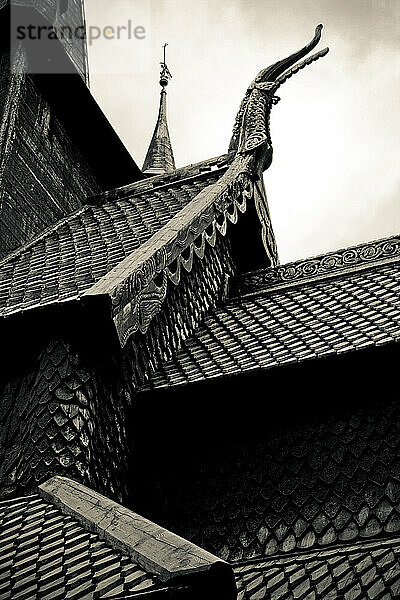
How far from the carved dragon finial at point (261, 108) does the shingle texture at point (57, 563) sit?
15.4 ft

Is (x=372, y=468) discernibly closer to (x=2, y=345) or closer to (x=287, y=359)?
(x=287, y=359)

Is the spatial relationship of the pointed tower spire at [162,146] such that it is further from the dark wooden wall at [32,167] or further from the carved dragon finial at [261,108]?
the carved dragon finial at [261,108]

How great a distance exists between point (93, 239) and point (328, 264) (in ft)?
6.05

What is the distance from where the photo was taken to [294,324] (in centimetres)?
591

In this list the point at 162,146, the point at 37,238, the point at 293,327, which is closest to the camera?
the point at 293,327

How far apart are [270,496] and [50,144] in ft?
21.1

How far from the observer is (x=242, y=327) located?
6215mm

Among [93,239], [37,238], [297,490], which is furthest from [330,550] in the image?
[37,238]

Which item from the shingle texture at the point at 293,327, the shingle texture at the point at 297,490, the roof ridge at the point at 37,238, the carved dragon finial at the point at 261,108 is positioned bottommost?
the shingle texture at the point at 297,490

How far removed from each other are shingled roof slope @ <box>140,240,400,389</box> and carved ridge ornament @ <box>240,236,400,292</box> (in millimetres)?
19

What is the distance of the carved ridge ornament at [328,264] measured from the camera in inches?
265

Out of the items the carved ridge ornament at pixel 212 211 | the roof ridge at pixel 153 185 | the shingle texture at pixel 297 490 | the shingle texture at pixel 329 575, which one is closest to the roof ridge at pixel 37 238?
the roof ridge at pixel 153 185

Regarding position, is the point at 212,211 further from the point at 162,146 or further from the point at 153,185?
the point at 162,146

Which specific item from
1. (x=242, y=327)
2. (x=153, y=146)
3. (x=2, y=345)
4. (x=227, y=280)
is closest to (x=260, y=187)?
(x=227, y=280)
